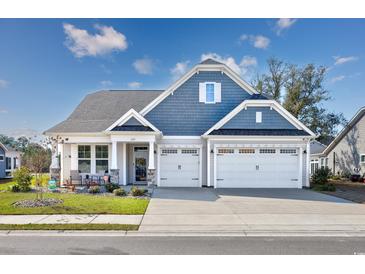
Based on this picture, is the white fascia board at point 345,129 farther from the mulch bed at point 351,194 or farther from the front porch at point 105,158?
the front porch at point 105,158

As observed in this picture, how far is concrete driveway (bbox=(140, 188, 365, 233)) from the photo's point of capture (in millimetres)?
7566

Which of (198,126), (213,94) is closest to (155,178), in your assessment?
(198,126)

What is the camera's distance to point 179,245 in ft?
19.8

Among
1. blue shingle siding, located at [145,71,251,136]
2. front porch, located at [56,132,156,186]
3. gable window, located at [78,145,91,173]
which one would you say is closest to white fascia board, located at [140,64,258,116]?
blue shingle siding, located at [145,71,251,136]

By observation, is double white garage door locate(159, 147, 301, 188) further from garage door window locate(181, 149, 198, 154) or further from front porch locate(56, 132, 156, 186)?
front porch locate(56, 132, 156, 186)

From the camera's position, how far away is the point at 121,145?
1662 centimetres

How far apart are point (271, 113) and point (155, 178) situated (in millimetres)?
8530

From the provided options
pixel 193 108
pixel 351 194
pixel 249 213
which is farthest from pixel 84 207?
pixel 351 194

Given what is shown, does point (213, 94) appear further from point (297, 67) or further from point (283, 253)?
point (297, 67)

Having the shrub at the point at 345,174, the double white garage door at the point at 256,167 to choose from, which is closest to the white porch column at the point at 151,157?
the double white garage door at the point at 256,167

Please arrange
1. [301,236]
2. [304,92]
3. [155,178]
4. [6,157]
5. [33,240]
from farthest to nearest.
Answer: [304,92]
[6,157]
[155,178]
[301,236]
[33,240]

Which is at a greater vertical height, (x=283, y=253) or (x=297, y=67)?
(x=297, y=67)

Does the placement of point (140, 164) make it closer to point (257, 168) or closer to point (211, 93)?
point (211, 93)

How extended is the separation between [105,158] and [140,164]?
2.31 metres
